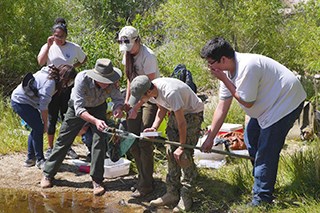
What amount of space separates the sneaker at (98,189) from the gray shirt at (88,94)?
0.92 m

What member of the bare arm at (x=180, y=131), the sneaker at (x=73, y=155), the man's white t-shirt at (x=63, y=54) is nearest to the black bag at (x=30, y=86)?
the man's white t-shirt at (x=63, y=54)

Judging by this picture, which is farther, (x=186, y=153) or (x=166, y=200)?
(x=166, y=200)

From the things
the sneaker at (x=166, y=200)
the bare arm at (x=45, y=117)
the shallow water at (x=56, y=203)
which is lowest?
the shallow water at (x=56, y=203)

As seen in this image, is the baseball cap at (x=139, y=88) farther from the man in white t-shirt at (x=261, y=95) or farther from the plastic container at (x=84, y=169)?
the plastic container at (x=84, y=169)

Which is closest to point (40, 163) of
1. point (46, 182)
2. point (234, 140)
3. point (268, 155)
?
point (46, 182)

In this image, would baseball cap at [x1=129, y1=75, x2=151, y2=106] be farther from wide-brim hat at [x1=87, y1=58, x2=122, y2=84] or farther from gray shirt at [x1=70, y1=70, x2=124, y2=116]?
gray shirt at [x1=70, y1=70, x2=124, y2=116]

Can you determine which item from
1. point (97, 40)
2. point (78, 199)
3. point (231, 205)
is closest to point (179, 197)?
point (231, 205)

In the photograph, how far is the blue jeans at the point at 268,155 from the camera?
179 inches

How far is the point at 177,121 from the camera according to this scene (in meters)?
4.80

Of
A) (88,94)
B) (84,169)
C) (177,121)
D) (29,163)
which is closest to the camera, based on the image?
(177,121)

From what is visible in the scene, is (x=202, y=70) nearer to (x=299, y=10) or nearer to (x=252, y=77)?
(x=299, y=10)

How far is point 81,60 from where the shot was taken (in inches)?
277

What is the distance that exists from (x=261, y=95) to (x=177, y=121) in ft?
2.67

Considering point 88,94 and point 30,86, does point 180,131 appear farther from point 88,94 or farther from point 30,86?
point 30,86
